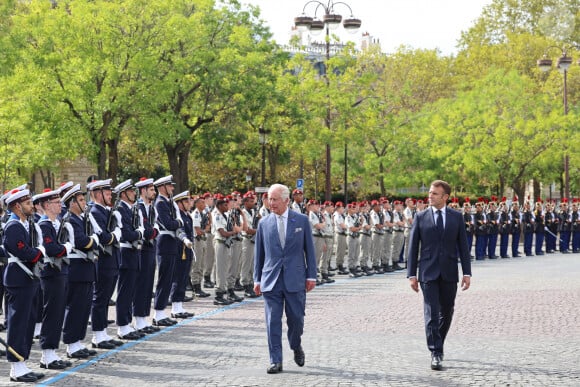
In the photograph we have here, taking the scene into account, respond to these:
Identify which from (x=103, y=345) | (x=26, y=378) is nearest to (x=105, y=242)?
(x=103, y=345)

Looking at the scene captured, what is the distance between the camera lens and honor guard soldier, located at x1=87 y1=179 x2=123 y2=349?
12523 millimetres

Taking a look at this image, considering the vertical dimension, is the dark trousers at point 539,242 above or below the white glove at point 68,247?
below

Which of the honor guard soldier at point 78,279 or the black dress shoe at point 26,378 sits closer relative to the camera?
the black dress shoe at point 26,378

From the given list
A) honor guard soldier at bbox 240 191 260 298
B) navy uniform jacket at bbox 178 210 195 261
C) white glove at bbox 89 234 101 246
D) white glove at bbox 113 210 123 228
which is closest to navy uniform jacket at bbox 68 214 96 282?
white glove at bbox 89 234 101 246

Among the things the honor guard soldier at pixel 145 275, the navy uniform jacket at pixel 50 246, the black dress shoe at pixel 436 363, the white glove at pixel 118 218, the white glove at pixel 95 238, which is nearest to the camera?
the black dress shoe at pixel 436 363

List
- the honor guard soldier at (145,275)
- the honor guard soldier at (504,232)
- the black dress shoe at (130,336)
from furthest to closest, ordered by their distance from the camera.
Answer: the honor guard soldier at (504,232), the honor guard soldier at (145,275), the black dress shoe at (130,336)

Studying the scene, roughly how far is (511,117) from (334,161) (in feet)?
35.3

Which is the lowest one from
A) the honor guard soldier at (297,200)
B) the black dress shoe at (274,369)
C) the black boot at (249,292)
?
the black boot at (249,292)

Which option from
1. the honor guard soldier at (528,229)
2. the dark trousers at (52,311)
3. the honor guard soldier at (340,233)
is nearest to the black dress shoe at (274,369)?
the dark trousers at (52,311)

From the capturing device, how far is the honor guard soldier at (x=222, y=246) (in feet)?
59.1

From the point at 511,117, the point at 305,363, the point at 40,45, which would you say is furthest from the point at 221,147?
the point at 305,363

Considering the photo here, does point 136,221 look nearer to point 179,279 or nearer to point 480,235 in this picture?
point 179,279

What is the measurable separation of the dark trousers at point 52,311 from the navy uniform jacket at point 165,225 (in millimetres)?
3856

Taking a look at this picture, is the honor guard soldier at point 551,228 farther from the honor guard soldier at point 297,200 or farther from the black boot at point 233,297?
the black boot at point 233,297
